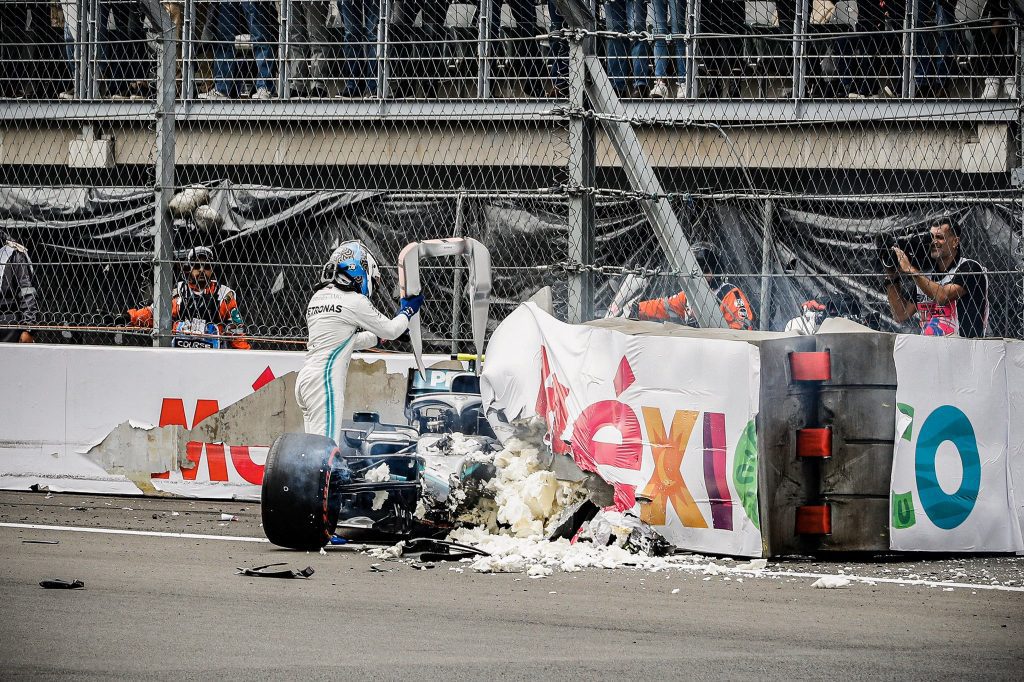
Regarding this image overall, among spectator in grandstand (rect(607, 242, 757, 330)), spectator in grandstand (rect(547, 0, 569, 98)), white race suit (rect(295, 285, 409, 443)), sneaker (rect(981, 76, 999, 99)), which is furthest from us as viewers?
spectator in grandstand (rect(547, 0, 569, 98))

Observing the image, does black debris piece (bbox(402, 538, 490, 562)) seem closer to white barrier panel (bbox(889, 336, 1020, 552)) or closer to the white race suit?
the white race suit

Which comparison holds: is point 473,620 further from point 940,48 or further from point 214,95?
point 214,95

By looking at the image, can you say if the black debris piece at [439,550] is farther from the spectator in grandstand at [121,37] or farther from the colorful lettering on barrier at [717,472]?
the spectator in grandstand at [121,37]

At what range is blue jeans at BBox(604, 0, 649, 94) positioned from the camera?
36.6ft

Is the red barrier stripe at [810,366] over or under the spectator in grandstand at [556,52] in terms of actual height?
under

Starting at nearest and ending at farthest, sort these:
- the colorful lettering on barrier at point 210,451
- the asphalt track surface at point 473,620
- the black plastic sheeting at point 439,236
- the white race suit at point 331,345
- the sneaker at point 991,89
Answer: the asphalt track surface at point 473,620 → the white race suit at point 331,345 → the black plastic sheeting at point 439,236 → the colorful lettering on barrier at point 210,451 → the sneaker at point 991,89

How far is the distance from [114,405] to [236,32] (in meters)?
4.19

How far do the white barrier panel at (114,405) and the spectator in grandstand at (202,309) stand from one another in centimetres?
16

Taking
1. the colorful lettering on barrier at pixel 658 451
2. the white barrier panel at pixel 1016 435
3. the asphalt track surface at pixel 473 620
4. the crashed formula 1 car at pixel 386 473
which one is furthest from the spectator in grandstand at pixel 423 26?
the white barrier panel at pixel 1016 435

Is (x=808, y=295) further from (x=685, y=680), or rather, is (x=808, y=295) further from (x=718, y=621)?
(x=685, y=680)

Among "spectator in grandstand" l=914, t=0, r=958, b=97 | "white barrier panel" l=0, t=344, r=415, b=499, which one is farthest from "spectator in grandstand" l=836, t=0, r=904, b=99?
"white barrier panel" l=0, t=344, r=415, b=499

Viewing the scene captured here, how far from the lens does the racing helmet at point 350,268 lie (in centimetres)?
A: 880

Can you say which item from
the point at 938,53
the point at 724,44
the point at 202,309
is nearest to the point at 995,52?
the point at 938,53

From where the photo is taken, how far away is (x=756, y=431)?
7500 millimetres
